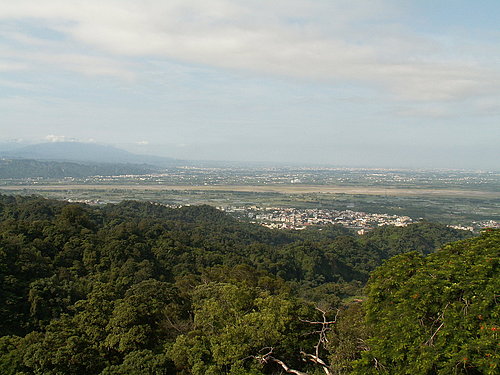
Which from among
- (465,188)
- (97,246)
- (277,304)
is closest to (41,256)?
(97,246)

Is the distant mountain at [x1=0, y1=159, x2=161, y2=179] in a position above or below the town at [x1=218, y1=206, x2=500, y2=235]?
above

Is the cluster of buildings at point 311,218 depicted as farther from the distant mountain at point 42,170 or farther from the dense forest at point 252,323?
the distant mountain at point 42,170

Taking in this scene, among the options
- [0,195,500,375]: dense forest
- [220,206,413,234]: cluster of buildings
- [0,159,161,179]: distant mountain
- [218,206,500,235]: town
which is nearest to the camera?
[0,195,500,375]: dense forest

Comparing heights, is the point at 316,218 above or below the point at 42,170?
below

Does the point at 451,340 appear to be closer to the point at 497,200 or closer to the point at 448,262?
the point at 448,262

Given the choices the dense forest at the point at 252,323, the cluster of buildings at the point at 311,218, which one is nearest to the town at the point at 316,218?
the cluster of buildings at the point at 311,218

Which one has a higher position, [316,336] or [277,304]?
[277,304]

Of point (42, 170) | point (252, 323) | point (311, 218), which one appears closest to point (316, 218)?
point (311, 218)

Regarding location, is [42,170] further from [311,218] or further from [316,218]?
[316,218]

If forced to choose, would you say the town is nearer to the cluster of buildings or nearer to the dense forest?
the cluster of buildings

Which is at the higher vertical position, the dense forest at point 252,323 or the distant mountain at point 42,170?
the distant mountain at point 42,170

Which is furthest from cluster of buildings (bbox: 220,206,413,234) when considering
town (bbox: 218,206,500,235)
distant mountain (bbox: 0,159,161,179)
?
distant mountain (bbox: 0,159,161,179)
